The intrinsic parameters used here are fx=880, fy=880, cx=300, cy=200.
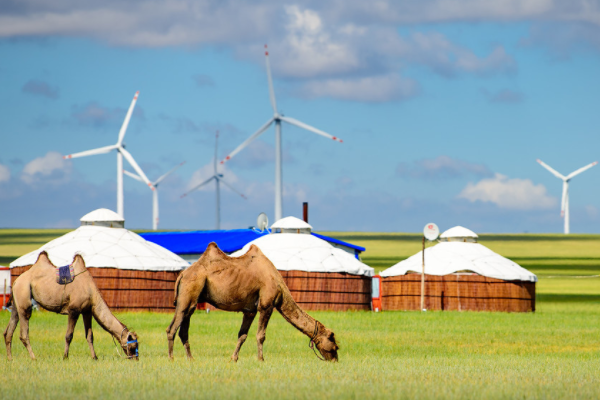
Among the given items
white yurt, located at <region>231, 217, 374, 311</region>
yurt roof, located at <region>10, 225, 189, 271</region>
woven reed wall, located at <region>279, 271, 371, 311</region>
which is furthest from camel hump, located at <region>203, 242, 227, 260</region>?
woven reed wall, located at <region>279, 271, 371, 311</region>

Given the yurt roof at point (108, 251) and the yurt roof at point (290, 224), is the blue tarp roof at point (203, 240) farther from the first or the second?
the yurt roof at point (108, 251)

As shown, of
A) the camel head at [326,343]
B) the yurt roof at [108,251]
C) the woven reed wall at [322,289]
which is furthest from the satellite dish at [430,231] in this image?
the camel head at [326,343]

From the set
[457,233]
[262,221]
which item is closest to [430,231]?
[457,233]

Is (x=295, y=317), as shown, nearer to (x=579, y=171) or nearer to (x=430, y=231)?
(x=430, y=231)

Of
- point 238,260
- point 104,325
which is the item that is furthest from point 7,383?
point 238,260

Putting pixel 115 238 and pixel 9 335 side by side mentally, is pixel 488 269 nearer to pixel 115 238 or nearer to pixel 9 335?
pixel 115 238

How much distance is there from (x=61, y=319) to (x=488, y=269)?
25259 millimetres

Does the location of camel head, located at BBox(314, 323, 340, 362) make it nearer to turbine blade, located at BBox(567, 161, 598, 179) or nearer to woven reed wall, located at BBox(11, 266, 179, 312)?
woven reed wall, located at BBox(11, 266, 179, 312)

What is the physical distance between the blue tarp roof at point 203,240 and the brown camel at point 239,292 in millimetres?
35091

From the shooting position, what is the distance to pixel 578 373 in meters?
18.3

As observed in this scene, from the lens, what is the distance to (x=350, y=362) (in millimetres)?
20484

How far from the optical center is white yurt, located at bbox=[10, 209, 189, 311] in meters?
44.2

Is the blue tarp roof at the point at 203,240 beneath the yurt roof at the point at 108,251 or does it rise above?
above

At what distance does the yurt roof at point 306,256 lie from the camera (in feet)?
160
